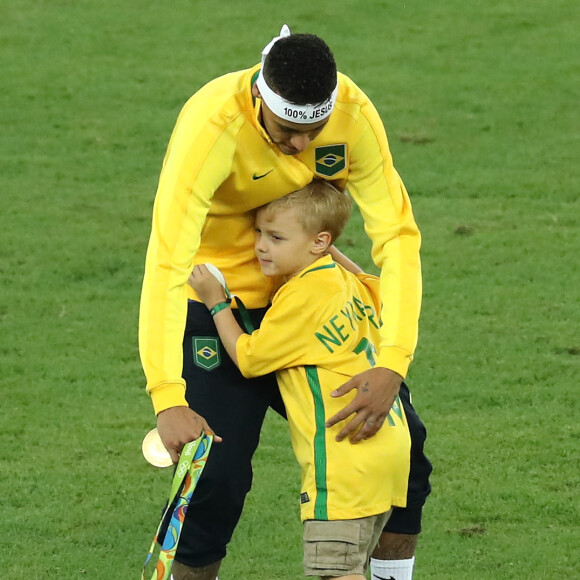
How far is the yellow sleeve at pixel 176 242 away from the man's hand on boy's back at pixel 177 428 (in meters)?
0.03

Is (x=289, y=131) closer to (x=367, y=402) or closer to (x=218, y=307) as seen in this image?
(x=218, y=307)

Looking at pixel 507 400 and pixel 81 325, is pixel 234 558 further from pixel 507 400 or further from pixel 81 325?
pixel 81 325

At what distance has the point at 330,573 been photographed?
13.8 feet

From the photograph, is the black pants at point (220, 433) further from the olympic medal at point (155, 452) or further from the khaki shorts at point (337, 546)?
the khaki shorts at point (337, 546)

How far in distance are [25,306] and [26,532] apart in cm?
284

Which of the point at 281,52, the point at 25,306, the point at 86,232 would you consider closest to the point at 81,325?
the point at 25,306

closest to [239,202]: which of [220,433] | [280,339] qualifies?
[280,339]

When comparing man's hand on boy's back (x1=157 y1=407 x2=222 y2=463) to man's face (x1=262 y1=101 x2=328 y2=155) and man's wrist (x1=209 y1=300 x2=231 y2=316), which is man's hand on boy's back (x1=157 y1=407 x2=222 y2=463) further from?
man's face (x1=262 y1=101 x2=328 y2=155)

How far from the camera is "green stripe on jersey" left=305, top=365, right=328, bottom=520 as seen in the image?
428cm

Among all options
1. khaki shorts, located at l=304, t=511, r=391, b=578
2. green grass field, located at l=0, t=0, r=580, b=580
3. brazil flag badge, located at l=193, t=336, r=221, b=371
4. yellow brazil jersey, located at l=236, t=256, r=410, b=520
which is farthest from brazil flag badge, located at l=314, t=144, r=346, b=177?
green grass field, located at l=0, t=0, r=580, b=580

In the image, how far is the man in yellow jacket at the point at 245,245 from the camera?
159 inches

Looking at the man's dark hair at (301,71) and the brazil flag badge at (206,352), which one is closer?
the man's dark hair at (301,71)

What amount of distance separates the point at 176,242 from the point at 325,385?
72cm

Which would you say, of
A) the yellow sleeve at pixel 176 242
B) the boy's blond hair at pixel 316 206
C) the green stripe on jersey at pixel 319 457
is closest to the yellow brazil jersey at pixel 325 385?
the green stripe on jersey at pixel 319 457
